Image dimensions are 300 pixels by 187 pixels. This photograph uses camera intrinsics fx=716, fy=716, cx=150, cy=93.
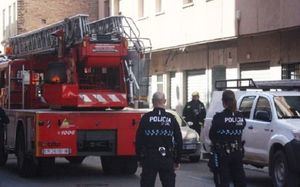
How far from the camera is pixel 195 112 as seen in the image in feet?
69.1

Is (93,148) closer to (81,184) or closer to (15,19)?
(81,184)

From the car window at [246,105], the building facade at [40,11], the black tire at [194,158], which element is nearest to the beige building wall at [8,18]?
the building facade at [40,11]

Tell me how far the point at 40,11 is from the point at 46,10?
629 millimetres

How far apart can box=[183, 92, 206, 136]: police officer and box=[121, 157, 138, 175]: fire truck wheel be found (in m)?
5.70

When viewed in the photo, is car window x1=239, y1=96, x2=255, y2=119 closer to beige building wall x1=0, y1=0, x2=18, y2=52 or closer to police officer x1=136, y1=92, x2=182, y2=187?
police officer x1=136, y1=92, x2=182, y2=187

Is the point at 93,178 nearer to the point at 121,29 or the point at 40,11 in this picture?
the point at 121,29

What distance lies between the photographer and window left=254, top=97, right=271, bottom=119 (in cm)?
1334

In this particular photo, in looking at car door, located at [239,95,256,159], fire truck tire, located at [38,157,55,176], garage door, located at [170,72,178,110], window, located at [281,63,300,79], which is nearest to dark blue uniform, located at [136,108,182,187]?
car door, located at [239,95,256,159]

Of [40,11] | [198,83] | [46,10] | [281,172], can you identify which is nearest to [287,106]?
[281,172]

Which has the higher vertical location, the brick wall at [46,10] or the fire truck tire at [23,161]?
the brick wall at [46,10]

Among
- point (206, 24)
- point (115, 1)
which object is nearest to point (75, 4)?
point (115, 1)

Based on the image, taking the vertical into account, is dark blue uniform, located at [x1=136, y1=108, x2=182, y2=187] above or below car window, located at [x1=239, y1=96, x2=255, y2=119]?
below

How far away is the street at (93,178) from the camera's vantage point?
45.2 ft

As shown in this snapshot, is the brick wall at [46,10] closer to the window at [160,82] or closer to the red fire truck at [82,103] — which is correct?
the window at [160,82]
